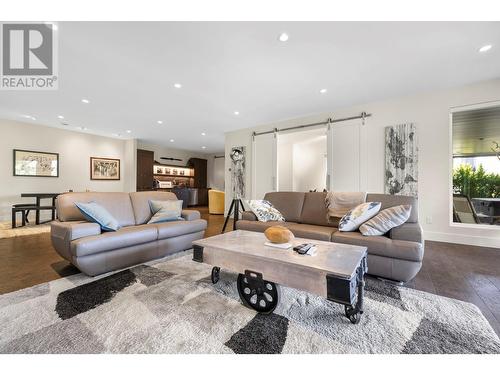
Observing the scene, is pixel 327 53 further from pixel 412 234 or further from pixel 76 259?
pixel 76 259

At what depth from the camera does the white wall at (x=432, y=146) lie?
130 inches

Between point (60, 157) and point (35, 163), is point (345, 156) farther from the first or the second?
point (35, 163)

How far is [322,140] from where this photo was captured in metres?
6.62

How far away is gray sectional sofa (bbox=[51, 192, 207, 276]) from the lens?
2031mm

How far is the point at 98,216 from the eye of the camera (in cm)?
234

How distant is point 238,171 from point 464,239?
475cm

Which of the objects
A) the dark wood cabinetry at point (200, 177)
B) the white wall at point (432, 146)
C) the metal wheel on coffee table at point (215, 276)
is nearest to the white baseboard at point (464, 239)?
Result: the white wall at point (432, 146)

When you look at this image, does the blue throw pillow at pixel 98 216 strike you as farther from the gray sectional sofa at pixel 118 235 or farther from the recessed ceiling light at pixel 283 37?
the recessed ceiling light at pixel 283 37

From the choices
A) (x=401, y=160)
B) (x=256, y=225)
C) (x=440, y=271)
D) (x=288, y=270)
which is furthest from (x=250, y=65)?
(x=440, y=271)

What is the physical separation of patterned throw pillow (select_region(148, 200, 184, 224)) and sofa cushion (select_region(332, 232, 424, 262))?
7.20 feet

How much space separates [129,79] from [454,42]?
4118mm
